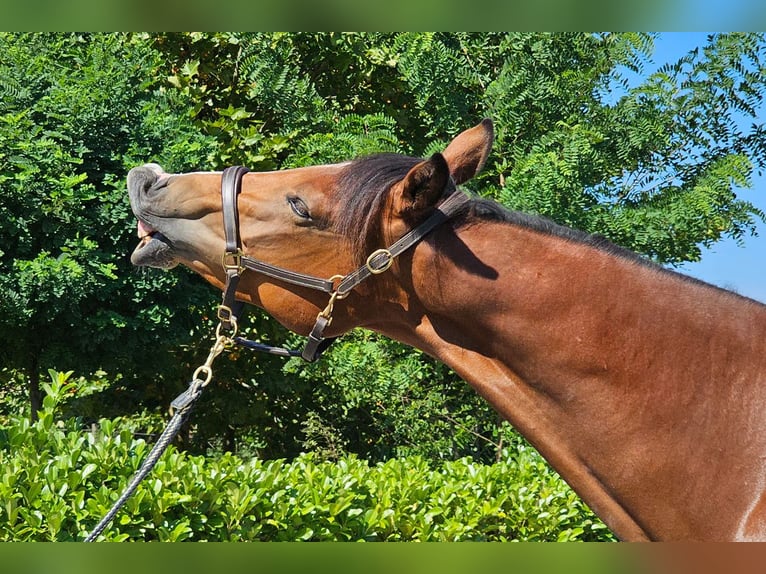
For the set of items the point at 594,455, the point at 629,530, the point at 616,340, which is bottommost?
the point at 629,530

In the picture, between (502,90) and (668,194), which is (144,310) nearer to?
(502,90)

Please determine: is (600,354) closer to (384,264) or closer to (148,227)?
(384,264)

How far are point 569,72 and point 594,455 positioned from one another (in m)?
4.42

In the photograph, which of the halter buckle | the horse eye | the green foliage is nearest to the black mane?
the horse eye

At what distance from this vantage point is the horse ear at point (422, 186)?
2076mm

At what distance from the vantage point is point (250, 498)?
363cm

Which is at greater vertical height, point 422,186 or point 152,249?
point 422,186

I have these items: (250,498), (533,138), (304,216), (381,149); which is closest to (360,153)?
(381,149)

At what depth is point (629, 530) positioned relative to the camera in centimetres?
198

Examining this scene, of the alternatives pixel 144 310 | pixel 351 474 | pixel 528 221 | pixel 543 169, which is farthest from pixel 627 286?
pixel 144 310

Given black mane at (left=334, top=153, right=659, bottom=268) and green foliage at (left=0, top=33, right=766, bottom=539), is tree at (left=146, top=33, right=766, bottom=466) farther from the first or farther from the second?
black mane at (left=334, top=153, right=659, bottom=268)

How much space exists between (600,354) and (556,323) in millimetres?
139

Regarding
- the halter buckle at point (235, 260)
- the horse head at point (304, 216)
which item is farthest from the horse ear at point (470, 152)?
the halter buckle at point (235, 260)

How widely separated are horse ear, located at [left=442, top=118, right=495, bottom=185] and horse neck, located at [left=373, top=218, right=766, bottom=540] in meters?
0.24
